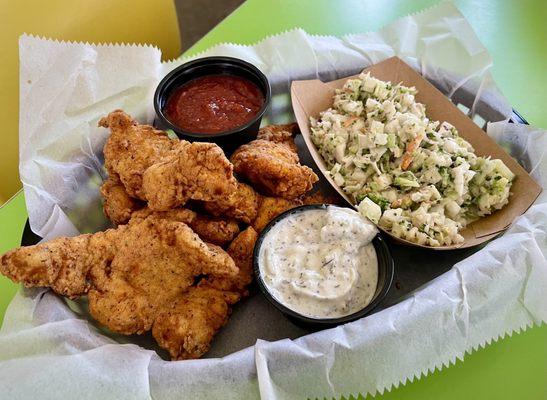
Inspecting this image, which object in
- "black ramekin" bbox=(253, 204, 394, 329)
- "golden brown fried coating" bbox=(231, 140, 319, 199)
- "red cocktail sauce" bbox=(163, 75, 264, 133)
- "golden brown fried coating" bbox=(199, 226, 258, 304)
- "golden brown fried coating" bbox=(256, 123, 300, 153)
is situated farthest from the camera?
"golden brown fried coating" bbox=(256, 123, 300, 153)

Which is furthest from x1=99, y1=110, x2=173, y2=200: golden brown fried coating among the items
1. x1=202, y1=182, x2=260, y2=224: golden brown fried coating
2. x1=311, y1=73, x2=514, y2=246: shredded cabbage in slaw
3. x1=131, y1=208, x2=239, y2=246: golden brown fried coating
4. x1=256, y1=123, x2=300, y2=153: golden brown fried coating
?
x1=311, y1=73, x2=514, y2=246: shredded cabbage in slaw

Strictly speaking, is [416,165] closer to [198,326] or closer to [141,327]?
[198,326]

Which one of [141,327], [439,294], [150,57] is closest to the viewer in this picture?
[439,294]

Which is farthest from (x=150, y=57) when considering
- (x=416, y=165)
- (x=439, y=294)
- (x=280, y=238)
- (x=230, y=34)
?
(x=439, y=294)

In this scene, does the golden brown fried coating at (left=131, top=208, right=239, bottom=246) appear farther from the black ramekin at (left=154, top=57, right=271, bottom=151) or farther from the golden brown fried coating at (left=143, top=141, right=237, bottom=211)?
the black ramekin at (left=154, top=57, right=271, bottom=151)

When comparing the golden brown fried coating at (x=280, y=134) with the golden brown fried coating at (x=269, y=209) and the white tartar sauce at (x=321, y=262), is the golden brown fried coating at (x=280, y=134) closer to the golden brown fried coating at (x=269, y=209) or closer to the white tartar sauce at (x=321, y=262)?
the golden brown fried coating at (x=269, y=209)

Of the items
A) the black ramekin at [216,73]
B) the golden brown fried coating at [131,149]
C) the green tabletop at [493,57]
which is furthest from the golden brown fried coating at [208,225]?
the green tabletop at [493,57]
